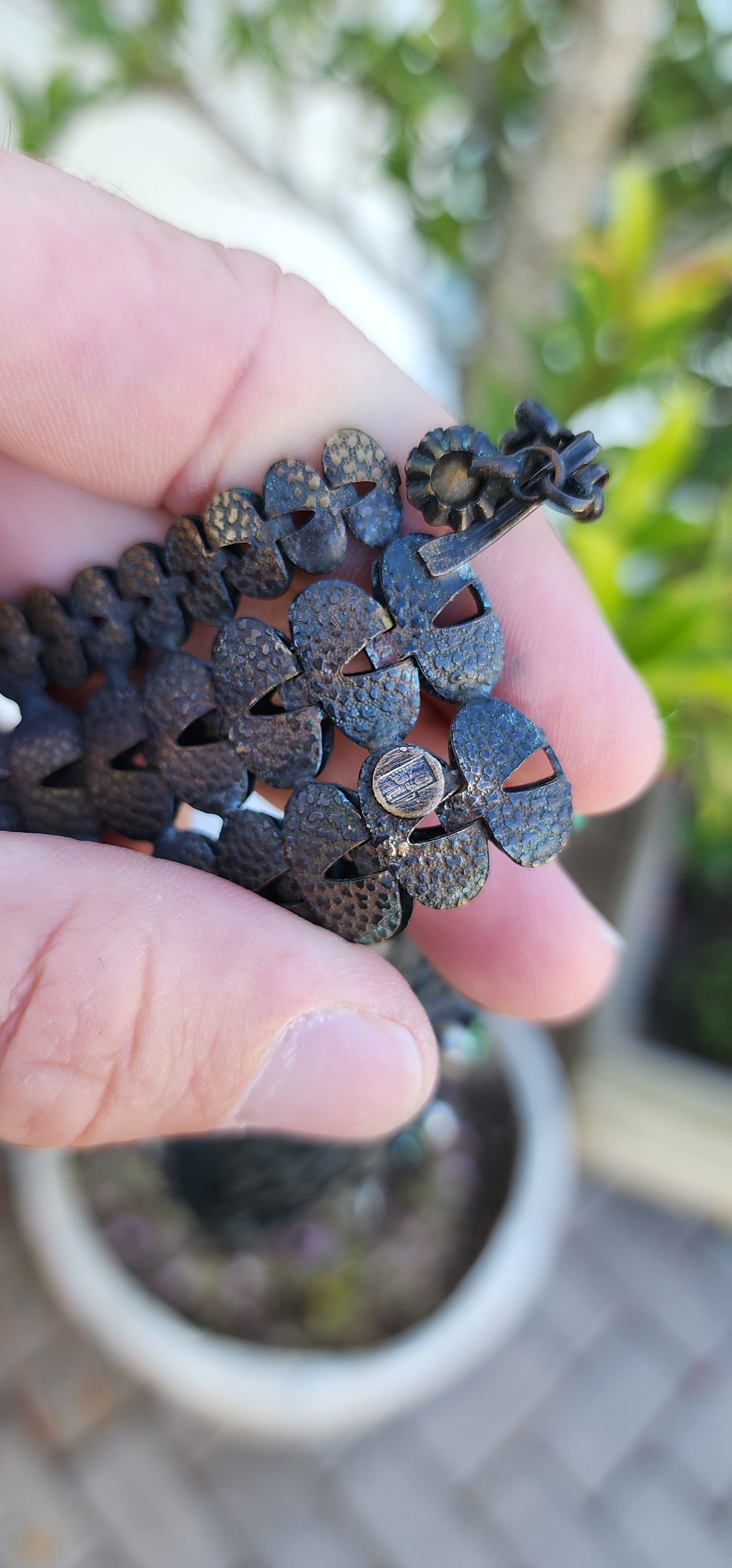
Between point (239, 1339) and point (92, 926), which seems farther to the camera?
point (239, 1339)

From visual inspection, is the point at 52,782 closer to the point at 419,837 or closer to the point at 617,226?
the point at 419,837

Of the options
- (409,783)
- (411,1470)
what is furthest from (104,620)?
(411,1470)

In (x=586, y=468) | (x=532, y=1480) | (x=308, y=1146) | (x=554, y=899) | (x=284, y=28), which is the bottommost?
(x=532, y=1480)

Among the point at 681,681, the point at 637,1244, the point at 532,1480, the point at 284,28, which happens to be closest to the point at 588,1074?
the point at 637,1244

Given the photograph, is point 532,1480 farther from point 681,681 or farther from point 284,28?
point 284,28

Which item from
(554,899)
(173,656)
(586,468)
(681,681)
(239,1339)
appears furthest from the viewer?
(239,1339)
